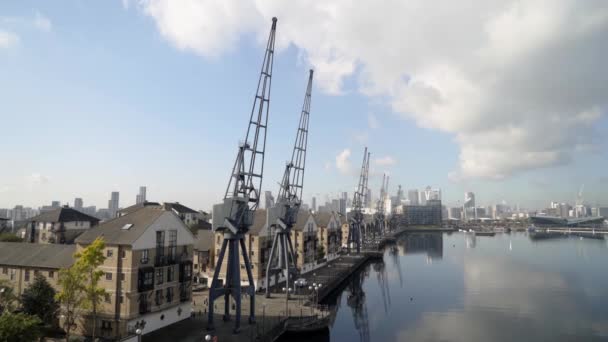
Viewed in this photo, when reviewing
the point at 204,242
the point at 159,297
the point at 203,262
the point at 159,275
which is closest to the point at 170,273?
the point at 159,275

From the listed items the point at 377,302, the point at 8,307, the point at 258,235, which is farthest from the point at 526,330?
the point at 8,307

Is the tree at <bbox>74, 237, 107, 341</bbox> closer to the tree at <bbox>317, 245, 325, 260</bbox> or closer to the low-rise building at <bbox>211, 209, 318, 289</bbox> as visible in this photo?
the low-rise building at <bbox>211, 209, 318, 289</bbox>

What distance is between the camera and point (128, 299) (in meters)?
29.2

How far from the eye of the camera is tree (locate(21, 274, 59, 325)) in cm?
2767

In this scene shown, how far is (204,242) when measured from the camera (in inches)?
2320

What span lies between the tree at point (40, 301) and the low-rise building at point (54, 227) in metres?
38.7

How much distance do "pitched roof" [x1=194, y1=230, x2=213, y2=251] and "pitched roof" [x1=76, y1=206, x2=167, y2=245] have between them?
23939mm

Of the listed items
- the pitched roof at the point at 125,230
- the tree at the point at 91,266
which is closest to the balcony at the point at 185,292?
the pitched roof at the point at 125,230

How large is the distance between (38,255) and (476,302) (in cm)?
5583

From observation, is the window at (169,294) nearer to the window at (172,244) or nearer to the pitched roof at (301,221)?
the window at (172,244)

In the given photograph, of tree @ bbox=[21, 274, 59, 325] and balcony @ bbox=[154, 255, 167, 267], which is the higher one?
balcony @ bbox=[154, 255, 167, 267]

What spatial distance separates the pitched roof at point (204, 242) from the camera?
5734cm

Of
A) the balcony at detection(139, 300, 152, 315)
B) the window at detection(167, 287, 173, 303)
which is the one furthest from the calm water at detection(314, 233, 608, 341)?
the balcony at detection(139, 300, 152, 315)

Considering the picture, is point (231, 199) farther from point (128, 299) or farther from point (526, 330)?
point (526, 330)
